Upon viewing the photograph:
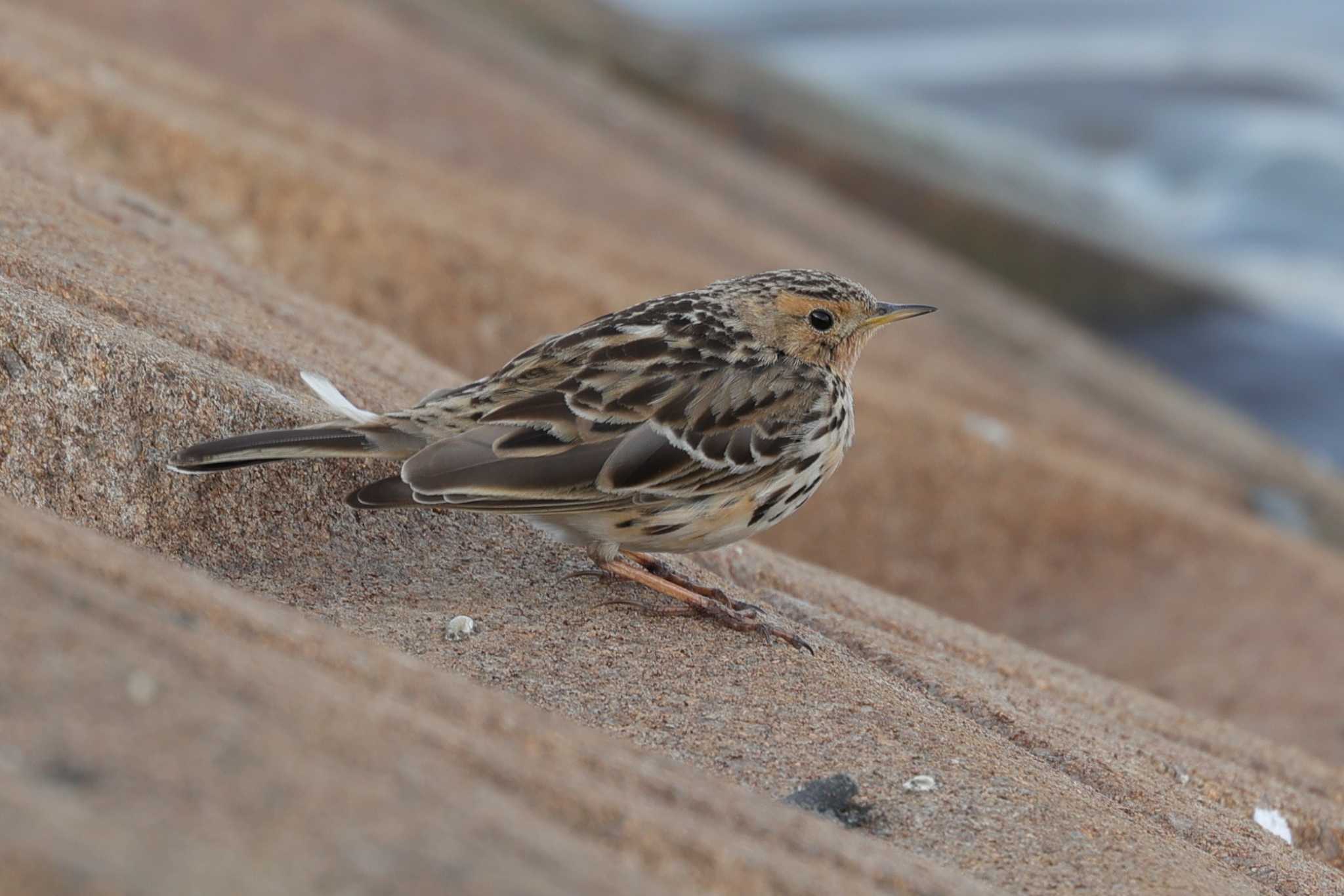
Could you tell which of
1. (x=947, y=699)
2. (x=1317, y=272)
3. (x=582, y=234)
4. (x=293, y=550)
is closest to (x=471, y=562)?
(x=293, y=550)

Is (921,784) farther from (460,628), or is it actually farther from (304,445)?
(304,445)

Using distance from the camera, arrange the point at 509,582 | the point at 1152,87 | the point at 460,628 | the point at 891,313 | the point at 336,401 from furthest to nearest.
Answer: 1. the point at 1152,87
2. the point at 891,313
3. the point at 509,582
4. the point at 336,401
5. the point at 460,628

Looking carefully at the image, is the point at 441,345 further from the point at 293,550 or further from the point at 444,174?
the point at 293,550

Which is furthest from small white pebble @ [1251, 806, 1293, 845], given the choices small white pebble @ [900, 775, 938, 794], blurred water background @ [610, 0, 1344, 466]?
blurred water background @ [610, 0, 1344, 466]

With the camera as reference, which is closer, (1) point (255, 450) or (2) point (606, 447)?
(1) point (255, 450)

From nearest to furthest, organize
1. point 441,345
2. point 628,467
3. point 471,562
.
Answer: point 628,467 → point 471,562 → point 441,345

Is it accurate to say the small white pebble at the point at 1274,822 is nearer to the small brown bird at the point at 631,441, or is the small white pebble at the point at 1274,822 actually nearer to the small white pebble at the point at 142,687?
the small brown bird at the point at 631,441

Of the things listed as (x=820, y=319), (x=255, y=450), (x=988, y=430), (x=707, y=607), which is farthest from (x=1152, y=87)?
(x=255, y=450)
